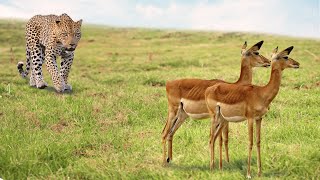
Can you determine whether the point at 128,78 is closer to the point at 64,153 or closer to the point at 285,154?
the point at 64,153

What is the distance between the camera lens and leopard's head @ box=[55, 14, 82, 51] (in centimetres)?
1484

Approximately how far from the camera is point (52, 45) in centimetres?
1564

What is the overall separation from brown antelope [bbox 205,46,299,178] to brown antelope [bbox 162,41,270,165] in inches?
17.3

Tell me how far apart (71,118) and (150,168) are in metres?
4.16

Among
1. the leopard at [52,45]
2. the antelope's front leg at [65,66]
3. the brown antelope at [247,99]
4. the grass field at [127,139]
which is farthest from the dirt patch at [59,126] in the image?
the antelope's front leg at [65,66]

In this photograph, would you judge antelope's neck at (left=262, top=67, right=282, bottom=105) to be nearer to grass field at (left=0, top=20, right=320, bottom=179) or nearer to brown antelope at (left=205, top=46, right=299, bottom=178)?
brown antelope at (left=205, top=46, right=299, bottom=178)

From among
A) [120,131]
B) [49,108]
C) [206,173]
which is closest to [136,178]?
[206,173]

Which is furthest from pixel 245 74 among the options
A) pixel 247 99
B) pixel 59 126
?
pixel 59 126

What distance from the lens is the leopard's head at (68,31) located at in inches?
584

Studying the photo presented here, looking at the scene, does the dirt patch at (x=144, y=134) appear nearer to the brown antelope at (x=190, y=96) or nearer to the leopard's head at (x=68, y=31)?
the brown antelope at (x=190, y=96)

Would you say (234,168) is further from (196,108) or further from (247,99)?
(247,99)

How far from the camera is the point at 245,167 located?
22.4 ft

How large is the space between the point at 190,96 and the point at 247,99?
1.02m

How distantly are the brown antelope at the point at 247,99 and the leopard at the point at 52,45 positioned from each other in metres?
9.41
